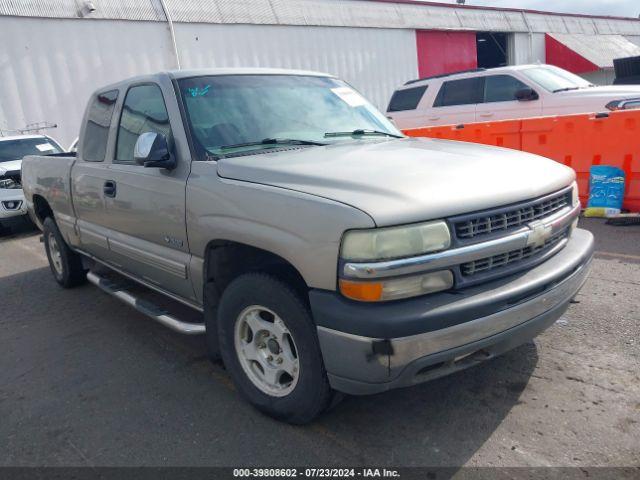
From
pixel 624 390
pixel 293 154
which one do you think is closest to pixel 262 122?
pixel 293 154

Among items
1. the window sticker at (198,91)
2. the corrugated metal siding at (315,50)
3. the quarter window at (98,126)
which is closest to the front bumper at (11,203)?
the quarter window at (98,126)

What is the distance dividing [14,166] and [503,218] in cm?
955

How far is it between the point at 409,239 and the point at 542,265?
0.86 meters

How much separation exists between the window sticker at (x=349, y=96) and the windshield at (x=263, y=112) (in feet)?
0.04

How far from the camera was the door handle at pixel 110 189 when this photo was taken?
3.95 meters

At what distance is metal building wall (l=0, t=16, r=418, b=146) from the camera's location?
12938 millimetres

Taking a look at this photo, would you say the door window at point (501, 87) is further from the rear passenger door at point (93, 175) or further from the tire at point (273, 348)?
the tire at point (273, 348)

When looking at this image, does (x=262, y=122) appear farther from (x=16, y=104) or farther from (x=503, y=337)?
(x=16, y=104)

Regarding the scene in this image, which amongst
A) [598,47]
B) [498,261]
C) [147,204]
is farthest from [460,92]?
[598,47]

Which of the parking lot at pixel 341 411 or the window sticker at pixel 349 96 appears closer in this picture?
the parking lot at pixel 341 411

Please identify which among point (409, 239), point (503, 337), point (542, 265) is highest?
point (409, 239)

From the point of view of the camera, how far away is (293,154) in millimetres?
3137

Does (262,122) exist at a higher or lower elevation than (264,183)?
higher

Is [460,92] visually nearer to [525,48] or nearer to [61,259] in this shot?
[61,259]
